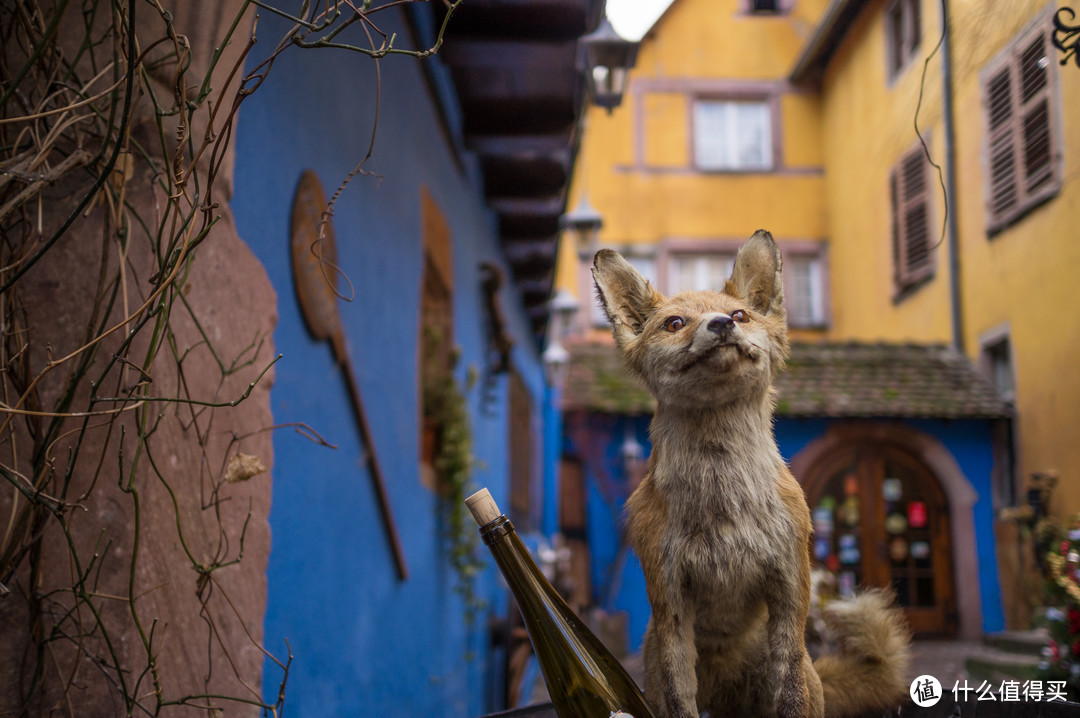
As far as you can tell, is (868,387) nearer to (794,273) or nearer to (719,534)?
(794,273)

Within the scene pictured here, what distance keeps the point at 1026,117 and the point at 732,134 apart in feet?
38.8

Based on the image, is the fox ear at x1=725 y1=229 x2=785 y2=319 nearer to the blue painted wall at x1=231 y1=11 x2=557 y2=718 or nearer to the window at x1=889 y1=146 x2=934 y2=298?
the blue painted wall at x1=231 y1=11 x2=557 y2=718

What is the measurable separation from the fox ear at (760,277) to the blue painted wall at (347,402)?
3.66ft

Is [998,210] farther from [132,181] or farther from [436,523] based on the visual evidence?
[132,181]

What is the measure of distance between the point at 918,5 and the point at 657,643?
1.53 metres

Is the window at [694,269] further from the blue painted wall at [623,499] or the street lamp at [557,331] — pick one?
the street lamp at [557,331]

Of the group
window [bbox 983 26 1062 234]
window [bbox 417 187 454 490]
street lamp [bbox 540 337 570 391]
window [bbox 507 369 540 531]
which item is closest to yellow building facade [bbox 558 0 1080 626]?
window [bbox 983 26 1062 234]

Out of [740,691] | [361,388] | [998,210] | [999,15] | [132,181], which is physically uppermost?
[998,210]

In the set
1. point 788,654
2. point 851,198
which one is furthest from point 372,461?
point 851,198

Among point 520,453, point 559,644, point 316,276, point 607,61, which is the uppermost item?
point 607,61

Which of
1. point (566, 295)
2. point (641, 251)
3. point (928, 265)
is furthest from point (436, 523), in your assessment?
point (641, 251)

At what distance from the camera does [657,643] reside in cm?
103

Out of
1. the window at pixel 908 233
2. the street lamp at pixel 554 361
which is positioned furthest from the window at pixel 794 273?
the street lamp at pixel 554 361

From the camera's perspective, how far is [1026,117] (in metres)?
2.02
